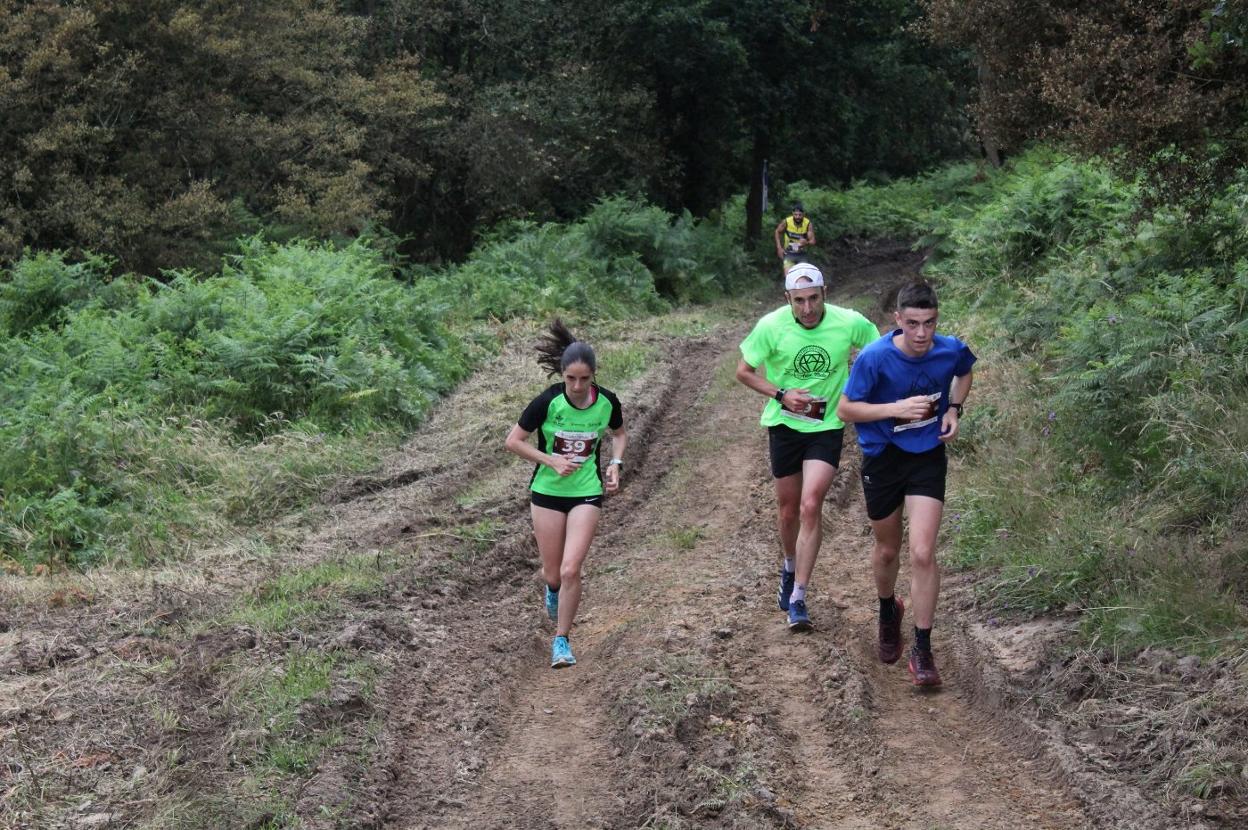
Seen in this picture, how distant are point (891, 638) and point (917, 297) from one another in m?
1.92

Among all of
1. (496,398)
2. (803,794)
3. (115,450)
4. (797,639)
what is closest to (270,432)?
(115,450)

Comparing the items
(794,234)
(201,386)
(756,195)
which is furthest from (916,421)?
(756,195)

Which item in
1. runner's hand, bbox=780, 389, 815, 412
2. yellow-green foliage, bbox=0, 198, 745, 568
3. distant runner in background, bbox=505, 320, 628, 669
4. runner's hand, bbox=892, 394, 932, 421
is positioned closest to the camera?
runner's hand, bbox=892, 394, 932, 421

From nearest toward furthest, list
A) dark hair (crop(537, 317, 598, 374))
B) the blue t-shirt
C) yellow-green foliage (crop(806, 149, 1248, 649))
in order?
1. the blue t-shirt
2. yellow-green foliage (crop(806, 149, 1248, 649))
3. dark hair (crop(537, 317, 598, 374))

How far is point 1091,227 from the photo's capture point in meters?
14.1

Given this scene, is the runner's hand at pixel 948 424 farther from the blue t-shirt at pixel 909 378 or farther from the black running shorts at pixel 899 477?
the black running shorts at pixel 899 477

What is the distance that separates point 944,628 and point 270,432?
774 centimetres

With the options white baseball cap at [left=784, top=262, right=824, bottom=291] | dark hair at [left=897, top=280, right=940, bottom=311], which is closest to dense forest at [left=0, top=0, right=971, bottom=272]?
white baseball cap at [left=784, top=262, right=824, bottom=291]

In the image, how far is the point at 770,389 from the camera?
23.5 ft

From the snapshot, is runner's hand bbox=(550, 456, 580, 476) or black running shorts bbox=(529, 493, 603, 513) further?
black running shorts bbox=(529, 493, 603, 513)

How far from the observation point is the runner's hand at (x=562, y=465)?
6.72m

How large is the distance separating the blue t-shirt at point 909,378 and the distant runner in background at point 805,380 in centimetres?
85

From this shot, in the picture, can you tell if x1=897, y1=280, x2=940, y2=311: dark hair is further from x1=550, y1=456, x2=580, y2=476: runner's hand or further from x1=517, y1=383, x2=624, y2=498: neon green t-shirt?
x1=550, y1=456, x2=580, y2=476: runner's hand

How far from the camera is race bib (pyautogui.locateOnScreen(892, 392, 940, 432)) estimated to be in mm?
6035
